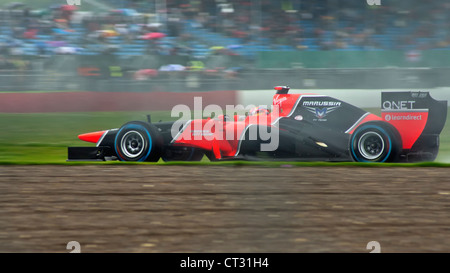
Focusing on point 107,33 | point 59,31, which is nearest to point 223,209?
point 107,33

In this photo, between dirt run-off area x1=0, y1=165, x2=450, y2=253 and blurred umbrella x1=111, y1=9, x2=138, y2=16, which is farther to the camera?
blurred umbrella x1=111, y1=9, x2=138, y2=16

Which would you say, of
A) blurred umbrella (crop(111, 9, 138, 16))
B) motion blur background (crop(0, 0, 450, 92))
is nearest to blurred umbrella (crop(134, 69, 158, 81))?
motion blur background (crop(0, 0, 450, 92))

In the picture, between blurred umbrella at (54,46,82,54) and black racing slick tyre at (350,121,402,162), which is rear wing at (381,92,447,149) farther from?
blurred umbrella at (54,46,82,54)

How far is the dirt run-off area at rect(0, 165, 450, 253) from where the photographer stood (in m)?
3.93

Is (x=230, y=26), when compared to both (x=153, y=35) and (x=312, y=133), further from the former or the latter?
(x=312, y=133)

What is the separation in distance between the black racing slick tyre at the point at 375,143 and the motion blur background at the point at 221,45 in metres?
6.80

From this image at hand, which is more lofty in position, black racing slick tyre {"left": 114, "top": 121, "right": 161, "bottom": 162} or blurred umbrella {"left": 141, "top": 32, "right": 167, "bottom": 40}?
blurred umbrella {"left": 141, "top": 32, "right": 167, "bottom": 40}

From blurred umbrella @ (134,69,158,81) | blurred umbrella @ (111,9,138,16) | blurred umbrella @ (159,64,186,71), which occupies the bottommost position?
blurred umbrella @ (134,69,158,81)

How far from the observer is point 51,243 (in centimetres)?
388

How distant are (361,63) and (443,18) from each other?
9.72ft

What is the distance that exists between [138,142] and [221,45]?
26.4 ft

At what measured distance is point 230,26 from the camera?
14.9 m

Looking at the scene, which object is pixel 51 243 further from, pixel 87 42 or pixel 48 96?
pixel 87 42

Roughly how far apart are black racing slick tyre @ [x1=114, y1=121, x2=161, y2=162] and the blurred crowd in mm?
7539
